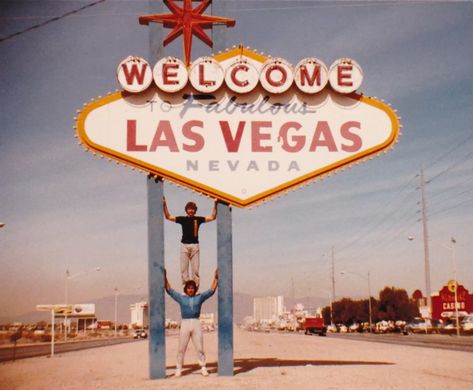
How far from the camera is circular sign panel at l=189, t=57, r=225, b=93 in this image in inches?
552

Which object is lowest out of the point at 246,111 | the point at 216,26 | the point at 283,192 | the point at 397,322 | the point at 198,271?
the point at 397,322

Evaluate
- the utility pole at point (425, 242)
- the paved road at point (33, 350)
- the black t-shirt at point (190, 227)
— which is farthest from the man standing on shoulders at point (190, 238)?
the utility pole at point (425, 242)

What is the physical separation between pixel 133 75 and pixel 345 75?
204 inches

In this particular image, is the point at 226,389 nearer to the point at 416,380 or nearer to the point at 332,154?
the point at 416,380

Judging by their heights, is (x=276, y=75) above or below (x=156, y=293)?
above

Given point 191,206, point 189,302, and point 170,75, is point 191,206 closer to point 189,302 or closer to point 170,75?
point 189,302

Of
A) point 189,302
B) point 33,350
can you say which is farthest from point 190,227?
point 33,350

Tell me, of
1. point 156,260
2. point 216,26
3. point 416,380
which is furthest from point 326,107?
point 416,380

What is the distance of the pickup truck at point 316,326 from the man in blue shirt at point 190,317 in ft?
205

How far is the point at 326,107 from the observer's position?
14477mm

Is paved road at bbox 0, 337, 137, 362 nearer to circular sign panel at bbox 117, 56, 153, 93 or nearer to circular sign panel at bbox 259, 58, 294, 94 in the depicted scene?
circular sign panel at bbox 117, 56, 153, 93

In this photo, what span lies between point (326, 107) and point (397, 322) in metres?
115

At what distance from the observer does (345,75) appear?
14328mm

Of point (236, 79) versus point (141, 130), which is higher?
point (236, 79)
